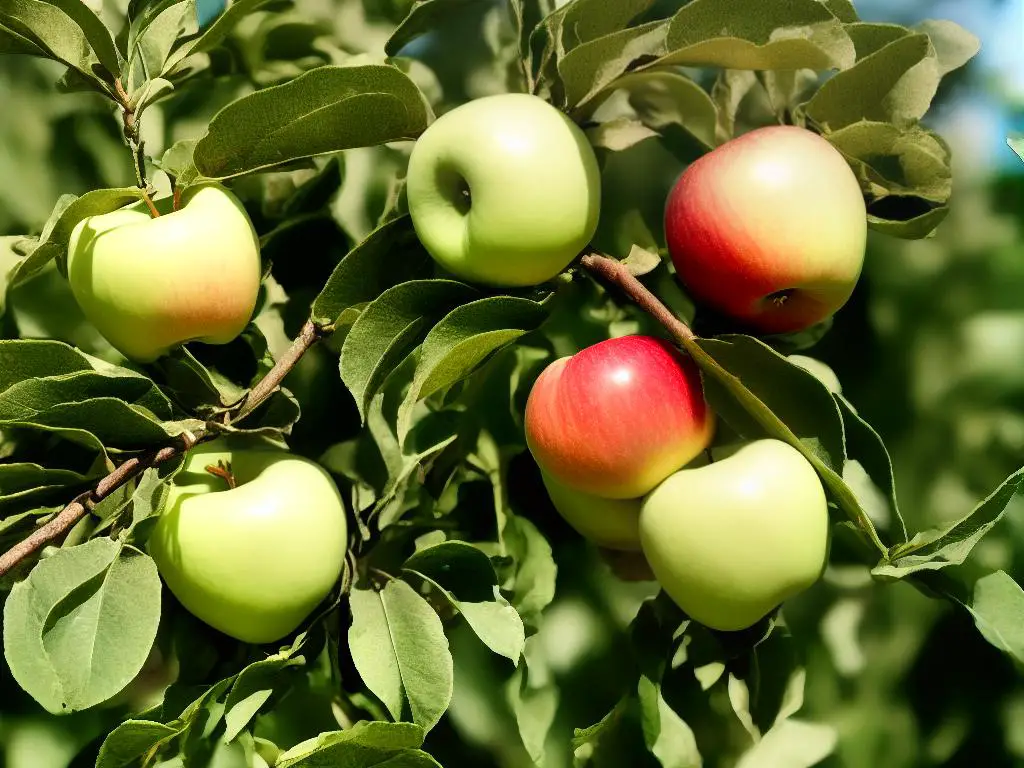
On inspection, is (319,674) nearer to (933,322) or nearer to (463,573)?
(463,573)

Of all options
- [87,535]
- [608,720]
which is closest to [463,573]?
[608,720]

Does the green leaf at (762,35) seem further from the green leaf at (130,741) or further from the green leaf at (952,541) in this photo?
the green leaf at (130,741)

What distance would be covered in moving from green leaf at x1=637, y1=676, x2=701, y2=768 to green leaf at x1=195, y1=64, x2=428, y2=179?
39cm

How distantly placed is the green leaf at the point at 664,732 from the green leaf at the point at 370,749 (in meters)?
0.14

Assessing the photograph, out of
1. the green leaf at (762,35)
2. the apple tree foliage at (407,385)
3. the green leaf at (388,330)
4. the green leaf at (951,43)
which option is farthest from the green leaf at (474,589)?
the green leaf at (951,43)

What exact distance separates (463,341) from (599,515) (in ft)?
0.53

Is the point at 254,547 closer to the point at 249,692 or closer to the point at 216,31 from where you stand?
the point at 249,692

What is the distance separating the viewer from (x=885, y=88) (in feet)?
1.81

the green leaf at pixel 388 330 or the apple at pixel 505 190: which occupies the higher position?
the apple at pixel 505 190

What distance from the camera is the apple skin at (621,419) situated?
0.51 meters

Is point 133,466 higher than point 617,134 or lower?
lower

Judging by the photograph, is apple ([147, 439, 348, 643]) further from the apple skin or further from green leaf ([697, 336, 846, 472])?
green leaf ([697, 336, 846, 472])

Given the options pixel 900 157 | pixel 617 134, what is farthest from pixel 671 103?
pixel 900 157

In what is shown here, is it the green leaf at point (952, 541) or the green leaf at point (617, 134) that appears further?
the green leaf at point (617, 134)
